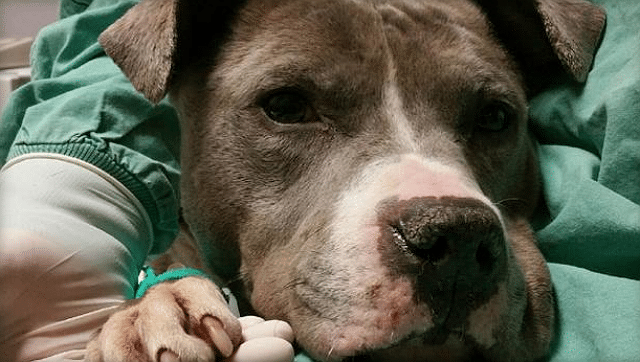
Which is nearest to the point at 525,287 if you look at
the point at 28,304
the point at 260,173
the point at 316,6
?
the point at 260,173

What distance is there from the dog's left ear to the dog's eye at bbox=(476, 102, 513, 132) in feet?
0.57

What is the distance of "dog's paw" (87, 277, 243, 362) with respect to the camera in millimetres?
1087

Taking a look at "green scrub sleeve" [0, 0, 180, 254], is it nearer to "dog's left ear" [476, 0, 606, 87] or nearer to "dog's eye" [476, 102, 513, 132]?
"dog's eye" [476, 102, 513, 132]

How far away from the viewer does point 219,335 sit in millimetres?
1123

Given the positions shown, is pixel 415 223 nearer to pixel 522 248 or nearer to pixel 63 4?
pixel 522 248

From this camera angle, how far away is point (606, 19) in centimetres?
176

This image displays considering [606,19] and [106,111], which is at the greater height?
[606,19]

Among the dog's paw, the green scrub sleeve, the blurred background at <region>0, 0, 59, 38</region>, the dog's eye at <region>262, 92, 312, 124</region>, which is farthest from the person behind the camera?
the green scrub sleeve

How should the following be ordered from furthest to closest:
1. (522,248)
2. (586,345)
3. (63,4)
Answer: (63,4) < (522,248) < (586,345)

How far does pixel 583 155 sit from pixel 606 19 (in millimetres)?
346

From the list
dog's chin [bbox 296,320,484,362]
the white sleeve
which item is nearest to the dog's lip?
dog's chin [bbox 296,320,484,362]

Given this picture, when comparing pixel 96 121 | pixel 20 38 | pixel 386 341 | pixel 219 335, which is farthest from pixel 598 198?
pixel 20 38

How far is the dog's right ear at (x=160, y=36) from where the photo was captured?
1.56 metres

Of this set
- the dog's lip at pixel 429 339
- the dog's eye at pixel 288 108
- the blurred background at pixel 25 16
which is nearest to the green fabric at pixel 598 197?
the dog's lip at pixel 429 339
